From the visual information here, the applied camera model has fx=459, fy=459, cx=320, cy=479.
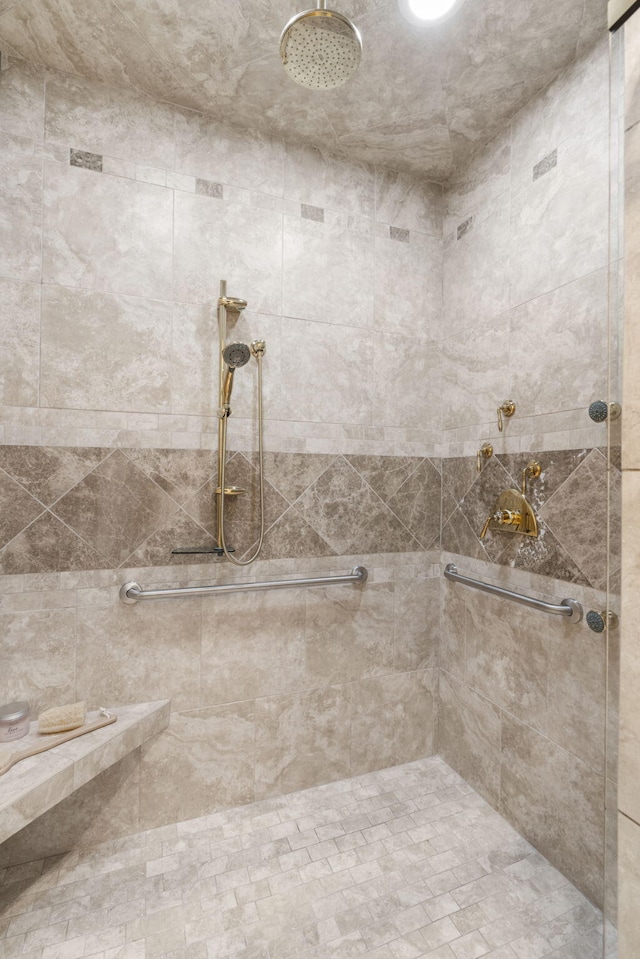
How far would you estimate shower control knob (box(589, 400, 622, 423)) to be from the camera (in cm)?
80

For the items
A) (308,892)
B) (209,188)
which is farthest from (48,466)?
(308,892)

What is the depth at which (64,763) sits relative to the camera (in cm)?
131

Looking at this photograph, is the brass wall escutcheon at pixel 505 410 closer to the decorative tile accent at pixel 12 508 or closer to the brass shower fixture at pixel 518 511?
the brass shower fixture at pixel 518 511

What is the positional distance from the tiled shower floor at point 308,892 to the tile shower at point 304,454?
0.10 feet

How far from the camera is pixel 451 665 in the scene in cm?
203

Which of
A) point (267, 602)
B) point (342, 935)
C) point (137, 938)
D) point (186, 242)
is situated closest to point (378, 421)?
point (267, 602)

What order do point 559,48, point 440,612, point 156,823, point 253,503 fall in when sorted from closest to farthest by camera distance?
point 559,48
point 156,823
point 253,503
point 440,612

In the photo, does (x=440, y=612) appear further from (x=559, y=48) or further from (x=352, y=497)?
(x=559, y=48)

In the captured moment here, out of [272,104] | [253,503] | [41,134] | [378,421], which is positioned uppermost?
[272,104]

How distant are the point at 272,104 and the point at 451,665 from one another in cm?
234

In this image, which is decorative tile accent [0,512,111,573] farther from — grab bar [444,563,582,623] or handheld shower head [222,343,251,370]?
grab bar [444,563,582,623]

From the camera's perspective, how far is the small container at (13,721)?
4.51 feet

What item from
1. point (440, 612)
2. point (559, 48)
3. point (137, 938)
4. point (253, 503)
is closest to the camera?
point (137, 938)

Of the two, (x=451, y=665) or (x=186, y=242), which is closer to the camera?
(x=186, y=242)
